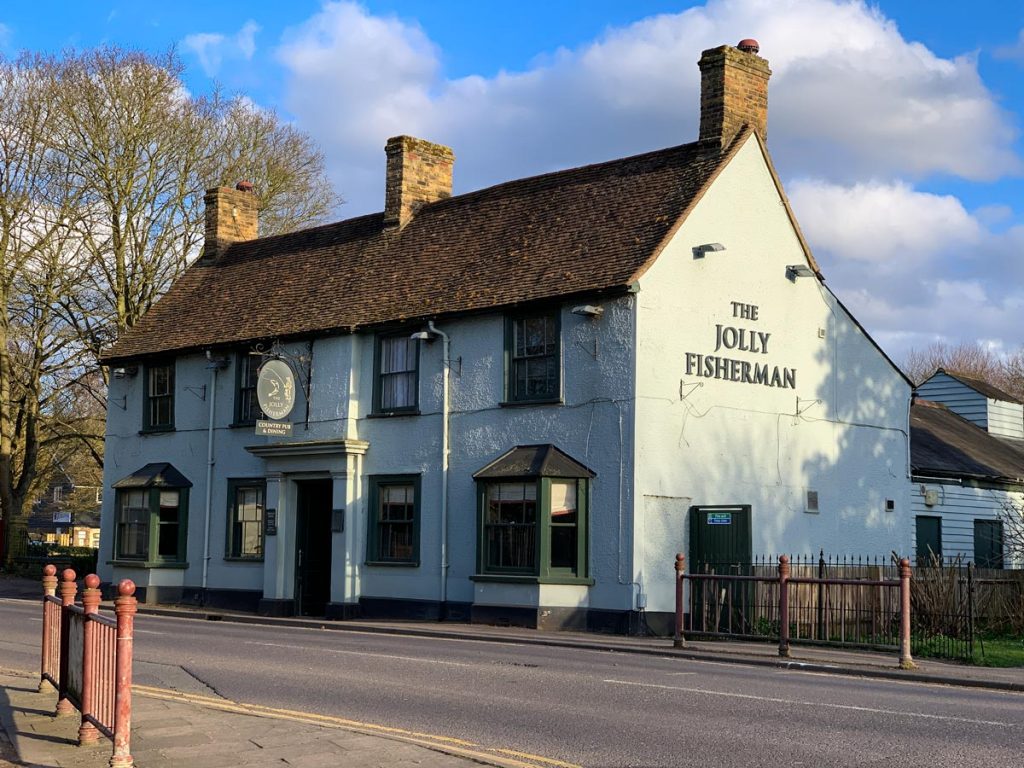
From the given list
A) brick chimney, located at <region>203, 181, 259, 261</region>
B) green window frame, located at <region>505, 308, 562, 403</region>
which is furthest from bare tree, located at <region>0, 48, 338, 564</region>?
green window frame, located at <region>505, 308, 562, 403</region>

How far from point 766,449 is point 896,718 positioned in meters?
13.5

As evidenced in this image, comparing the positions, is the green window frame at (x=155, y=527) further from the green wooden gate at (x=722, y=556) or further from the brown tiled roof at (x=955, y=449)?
the brown tiled roof at (x=955, y=449)

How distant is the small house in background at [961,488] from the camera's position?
30328mm

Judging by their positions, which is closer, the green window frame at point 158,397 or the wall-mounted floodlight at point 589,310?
the wall-mounted floodlight at point 589,310

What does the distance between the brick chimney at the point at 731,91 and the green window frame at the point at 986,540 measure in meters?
13.1

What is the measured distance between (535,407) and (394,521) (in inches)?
173

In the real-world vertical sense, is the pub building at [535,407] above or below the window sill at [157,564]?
above

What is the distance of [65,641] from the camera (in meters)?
10.5

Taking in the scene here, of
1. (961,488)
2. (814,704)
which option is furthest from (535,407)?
(961,488)

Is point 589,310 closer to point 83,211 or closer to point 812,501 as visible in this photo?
point 812,501

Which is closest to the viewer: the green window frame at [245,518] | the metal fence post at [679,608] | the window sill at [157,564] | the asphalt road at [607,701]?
the asphalt road at [607,701]

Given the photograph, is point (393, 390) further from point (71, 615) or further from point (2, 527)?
point (2, 527)

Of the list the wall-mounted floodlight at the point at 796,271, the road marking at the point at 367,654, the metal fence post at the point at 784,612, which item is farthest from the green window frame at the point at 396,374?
the metal fence post at the point at 784,612

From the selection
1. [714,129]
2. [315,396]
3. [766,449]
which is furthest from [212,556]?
[714,129]
